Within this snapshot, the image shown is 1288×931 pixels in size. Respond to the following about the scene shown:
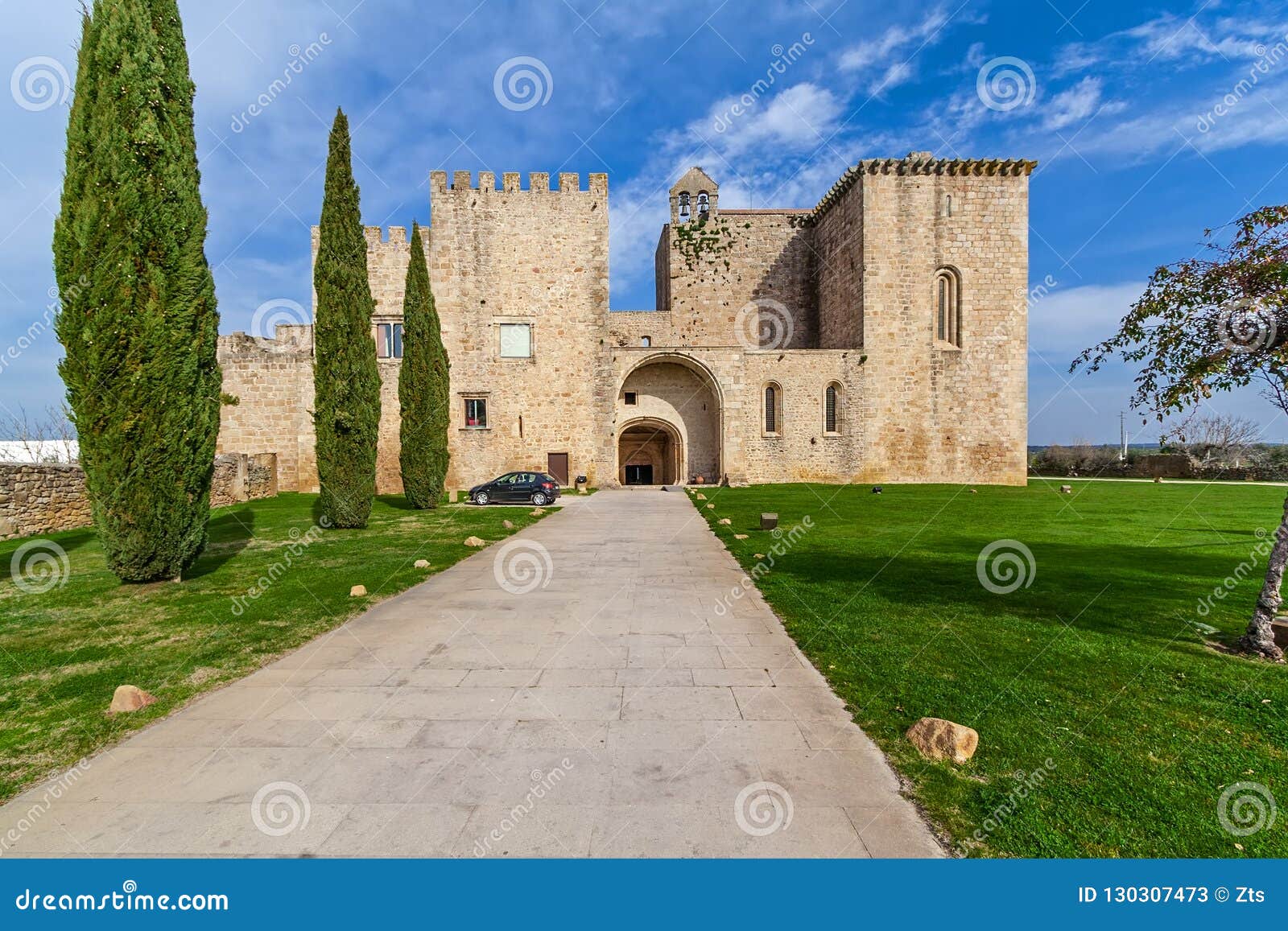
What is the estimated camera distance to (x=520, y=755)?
11.5ft

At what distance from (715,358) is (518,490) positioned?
472 inches

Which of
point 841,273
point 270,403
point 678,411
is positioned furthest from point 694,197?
point 270,403

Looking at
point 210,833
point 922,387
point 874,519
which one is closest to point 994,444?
point 922,387

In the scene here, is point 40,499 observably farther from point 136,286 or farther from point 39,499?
point 136,286

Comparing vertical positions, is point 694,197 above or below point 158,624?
above

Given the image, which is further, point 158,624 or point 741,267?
point 741,267

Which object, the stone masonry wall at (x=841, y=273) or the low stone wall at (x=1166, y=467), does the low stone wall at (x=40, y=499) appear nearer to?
the stone masonry wall at (x=841, y=273)

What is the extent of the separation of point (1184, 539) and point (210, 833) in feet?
52.8

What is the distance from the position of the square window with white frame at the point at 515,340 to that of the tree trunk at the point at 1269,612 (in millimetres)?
23377

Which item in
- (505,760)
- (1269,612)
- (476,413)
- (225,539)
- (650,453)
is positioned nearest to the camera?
(505,760)

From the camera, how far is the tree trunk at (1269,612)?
4.98 metres

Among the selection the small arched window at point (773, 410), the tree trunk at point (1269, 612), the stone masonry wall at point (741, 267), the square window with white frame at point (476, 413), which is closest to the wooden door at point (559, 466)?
the square window with white frame at point (476, 413)

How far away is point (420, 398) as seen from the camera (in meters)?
19.0

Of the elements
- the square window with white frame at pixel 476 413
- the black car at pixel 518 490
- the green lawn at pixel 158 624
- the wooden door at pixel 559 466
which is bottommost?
the green lawn at pixel 158 624
